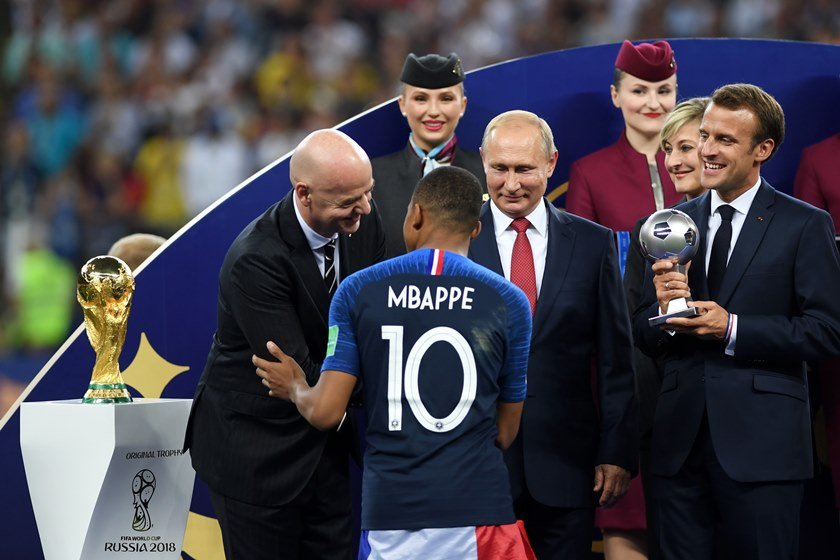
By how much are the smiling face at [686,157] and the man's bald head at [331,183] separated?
1174mm

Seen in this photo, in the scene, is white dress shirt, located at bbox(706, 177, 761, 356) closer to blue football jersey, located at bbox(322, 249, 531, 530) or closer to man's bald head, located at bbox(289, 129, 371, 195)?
blue football jersey, located at bbox(322, 249, 531, 530)

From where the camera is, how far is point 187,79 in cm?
938

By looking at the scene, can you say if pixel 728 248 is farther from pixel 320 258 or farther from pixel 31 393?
pixel 31 393

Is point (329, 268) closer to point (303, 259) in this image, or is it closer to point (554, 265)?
point (303, 259)

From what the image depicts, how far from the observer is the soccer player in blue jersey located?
296cm

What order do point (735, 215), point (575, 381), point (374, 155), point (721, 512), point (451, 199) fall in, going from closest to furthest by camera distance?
point (451, 199), point (721, 512), point (735, 215), point (575, 381), point (374, 155)

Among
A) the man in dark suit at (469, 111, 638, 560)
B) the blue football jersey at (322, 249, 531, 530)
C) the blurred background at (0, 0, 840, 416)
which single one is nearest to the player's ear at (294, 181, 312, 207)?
the man in dark suit at (469, 111, 638, 560)

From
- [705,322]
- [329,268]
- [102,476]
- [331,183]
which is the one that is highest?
[331,183]

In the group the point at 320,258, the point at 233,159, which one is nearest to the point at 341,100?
the point at 233,159

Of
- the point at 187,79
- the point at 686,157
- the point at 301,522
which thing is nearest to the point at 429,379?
the point at 301,522

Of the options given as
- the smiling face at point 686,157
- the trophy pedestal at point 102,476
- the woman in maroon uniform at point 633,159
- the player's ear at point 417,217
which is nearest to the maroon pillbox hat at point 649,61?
the woman in maroon uniform at point 633,159

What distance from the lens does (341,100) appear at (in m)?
9.09

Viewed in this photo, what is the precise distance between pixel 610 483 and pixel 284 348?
1.03 meters

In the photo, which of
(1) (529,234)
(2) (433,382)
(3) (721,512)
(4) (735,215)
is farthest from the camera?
(1) (529,234)
